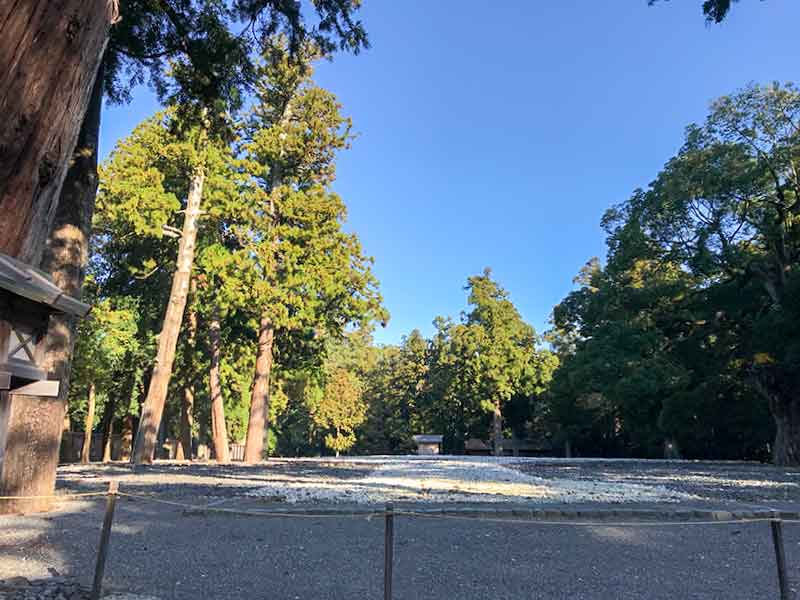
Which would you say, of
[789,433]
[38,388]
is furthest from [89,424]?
[789,433]

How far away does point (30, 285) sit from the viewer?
3613mm

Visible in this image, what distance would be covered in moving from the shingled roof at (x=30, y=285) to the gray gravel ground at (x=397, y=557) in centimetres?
210

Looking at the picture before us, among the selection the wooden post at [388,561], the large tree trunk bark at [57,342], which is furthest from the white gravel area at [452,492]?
the wooden post at [388,561]

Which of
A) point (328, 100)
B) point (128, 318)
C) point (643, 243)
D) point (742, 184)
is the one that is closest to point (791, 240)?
point (742, 184)

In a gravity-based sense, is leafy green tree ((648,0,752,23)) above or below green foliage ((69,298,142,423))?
above

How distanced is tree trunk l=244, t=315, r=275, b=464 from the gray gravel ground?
12314mm

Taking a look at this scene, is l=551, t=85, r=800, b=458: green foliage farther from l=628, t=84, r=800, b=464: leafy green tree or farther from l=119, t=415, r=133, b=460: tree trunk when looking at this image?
l=119, t=415, r=133, b=460: tree trunk

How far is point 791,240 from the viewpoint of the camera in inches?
789

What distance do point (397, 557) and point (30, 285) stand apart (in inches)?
146

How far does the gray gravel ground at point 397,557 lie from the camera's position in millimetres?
3955

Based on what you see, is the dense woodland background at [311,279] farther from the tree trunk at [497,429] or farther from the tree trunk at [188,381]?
the tree trunk at [497,429]

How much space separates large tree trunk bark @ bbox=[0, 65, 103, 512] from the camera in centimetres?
662

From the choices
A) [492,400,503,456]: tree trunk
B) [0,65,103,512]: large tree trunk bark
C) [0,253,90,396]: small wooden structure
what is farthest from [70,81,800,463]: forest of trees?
[0,253,90,396]: small wooden structure

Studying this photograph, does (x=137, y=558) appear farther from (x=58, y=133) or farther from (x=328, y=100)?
(x=328, y=100)
